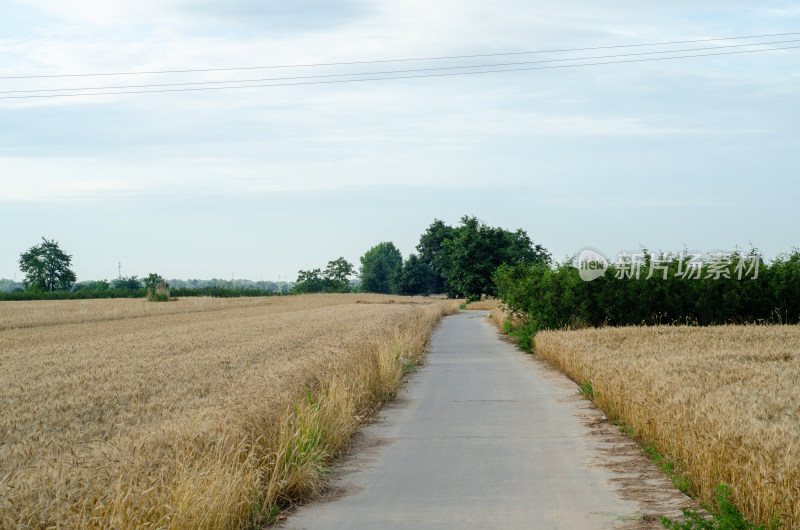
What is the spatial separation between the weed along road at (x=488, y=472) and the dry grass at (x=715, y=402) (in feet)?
1.54

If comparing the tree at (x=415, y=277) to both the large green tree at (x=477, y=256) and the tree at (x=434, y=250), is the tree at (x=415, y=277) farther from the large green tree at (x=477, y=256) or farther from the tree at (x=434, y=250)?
the large green tree at (x=477, y=256)

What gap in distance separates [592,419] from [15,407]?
960cm

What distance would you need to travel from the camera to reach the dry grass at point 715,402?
607cm

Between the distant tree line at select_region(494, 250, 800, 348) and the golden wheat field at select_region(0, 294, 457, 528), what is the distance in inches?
275

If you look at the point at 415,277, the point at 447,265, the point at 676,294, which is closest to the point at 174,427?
the point at 676,294

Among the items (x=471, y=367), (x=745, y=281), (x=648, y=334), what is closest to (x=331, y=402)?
(x=471, y=367)

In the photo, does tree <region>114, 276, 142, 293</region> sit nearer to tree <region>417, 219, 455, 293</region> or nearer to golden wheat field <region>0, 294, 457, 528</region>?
tree <region>417, 219, 455, 293</region>

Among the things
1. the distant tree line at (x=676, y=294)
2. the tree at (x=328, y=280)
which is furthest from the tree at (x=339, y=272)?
the distant tree line at (x=676, y=294)

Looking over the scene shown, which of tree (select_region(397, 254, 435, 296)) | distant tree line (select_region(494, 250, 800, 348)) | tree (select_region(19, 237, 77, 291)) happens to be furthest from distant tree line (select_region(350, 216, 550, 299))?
tree (select_region(19, 237, 77, 291))

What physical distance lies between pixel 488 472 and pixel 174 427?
3.60 m

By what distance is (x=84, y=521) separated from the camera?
15.9ft

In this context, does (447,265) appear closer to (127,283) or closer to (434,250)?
(434,250)

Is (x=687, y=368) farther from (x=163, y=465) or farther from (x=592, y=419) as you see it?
(x=163, y=465)

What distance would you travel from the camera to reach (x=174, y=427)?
7719 millimetres
